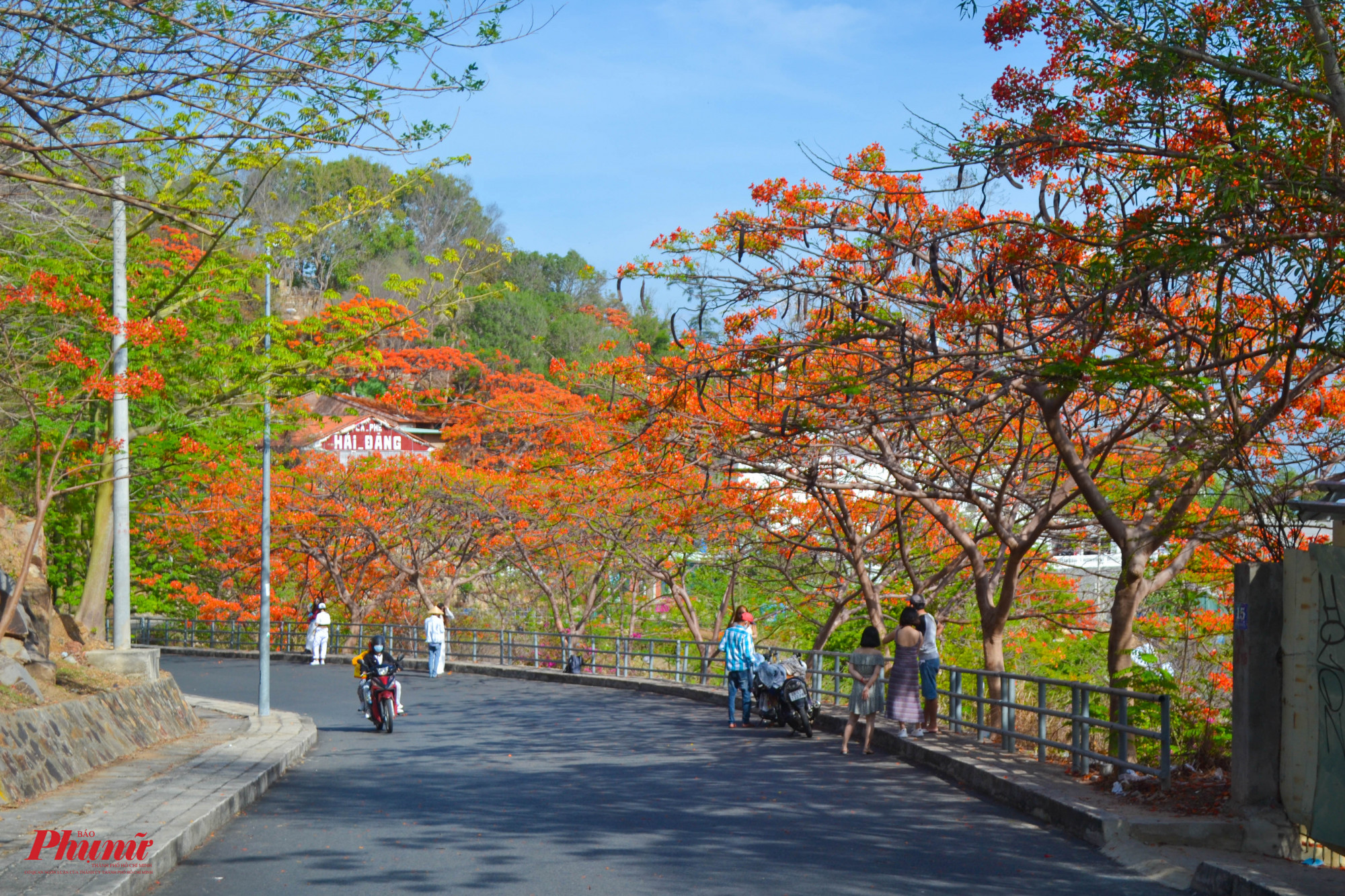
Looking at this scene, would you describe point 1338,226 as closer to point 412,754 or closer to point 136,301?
point 412,754

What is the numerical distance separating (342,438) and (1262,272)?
4593 cm

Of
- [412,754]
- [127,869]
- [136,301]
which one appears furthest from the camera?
[136,301]

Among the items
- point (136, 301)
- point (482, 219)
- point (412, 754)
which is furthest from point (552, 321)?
point (412, 754)

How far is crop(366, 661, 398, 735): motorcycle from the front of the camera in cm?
1781

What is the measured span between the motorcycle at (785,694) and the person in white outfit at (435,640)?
498 inches

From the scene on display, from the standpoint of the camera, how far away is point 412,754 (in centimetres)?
1532

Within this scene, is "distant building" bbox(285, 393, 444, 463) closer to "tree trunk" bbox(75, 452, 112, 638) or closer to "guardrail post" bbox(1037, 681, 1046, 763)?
"tree trunk" bbox(75, 452, 112, 638)

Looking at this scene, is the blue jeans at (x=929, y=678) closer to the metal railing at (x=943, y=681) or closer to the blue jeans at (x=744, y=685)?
the metal railing at (x=943, y=681)

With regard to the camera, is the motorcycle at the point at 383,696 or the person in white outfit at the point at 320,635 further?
the person in white outfit at the point at 320,635

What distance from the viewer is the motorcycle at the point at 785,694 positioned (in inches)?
671

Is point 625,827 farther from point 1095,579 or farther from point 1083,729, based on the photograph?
point 1095,579

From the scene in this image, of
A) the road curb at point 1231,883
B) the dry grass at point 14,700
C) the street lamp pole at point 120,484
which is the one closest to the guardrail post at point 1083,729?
the road curb at point 1231,883

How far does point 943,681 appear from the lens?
25.4 metres

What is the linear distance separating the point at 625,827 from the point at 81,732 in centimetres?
617
